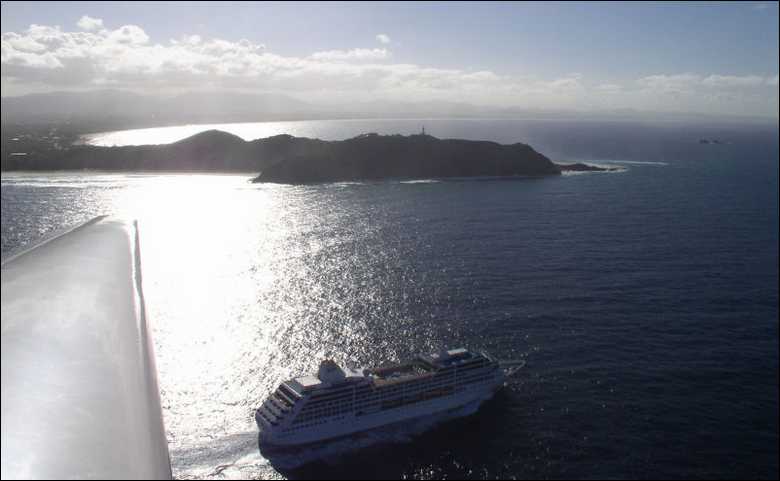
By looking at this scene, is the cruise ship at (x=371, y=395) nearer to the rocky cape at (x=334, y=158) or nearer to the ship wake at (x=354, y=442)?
the ship wake at (x=354, y=442)

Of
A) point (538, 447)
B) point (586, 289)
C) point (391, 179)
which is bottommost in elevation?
point (538, 447)

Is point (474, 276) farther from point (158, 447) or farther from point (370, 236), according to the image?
point (158, 447)

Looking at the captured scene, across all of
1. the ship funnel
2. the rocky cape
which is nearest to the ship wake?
the ship funnel

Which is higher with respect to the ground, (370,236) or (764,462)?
(370,236)

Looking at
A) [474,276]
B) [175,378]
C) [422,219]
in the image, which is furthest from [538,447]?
[422,219]

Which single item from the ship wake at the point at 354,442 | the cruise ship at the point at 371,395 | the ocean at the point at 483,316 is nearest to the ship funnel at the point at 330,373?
the cruise ship at the point at 371,395

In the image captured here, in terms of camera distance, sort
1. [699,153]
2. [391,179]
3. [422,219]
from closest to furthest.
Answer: [422,219] < [391,179] < [699,153]

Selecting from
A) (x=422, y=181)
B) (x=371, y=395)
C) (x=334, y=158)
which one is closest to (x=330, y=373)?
(x=371, y=395)
